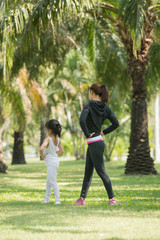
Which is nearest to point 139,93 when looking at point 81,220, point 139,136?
point 139,136

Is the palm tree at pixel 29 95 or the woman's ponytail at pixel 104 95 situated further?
the palm tree at pixel 29 95

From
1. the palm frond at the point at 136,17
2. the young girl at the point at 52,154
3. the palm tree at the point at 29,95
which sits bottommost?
the young girl at the point at 52,154

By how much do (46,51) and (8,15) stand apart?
6906 mm

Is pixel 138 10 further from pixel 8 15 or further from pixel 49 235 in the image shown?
pixel 49 235

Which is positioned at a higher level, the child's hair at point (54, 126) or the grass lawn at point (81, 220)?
the child's hair at point (54, 126)

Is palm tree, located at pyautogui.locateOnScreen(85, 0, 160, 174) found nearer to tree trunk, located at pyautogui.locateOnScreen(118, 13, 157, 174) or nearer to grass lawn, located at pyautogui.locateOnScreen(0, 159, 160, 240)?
tree trunk, located at pyautogui.locateOnScreen(118, 13, 157, 174)

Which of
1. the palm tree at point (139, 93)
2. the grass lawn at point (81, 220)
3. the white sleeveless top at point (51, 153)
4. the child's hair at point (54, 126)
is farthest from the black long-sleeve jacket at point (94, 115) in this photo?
the palm tree at point (139, 93)

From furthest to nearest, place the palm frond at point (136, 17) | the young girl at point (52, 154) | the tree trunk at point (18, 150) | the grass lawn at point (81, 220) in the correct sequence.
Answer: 1. the tree trunk at point (18, 150)
2. the palm frond at point (136, 17)
3. the young girl at point (52, 154)
4. the grass lawn at point (81, 220)

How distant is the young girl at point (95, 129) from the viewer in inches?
264

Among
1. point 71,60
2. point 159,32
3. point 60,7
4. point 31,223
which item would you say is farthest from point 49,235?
point 71,60

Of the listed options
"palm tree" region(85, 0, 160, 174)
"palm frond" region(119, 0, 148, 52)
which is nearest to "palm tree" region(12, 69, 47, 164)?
"palm tree" region(85, 0, 160, 174)

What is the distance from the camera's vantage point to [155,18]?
15008 mm

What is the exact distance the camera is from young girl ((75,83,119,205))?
6.71 metres

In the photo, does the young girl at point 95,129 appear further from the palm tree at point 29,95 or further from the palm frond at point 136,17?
the palm tree at point 29,95
